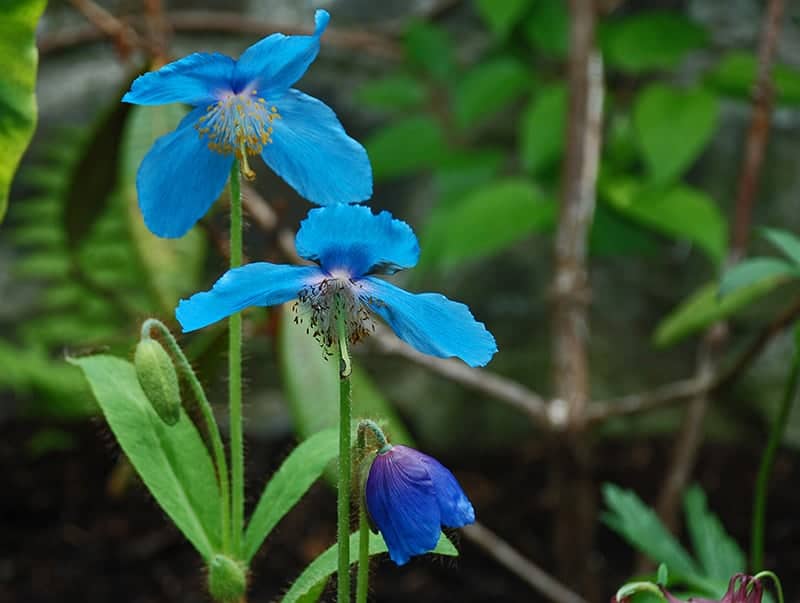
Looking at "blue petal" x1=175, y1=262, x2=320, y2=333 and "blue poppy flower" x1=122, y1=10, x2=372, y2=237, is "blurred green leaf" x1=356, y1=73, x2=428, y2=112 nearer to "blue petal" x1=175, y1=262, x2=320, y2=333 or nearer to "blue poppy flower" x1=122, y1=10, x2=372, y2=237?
"blue poppy flower" x1=122, y1=10, x2=372, y2=237

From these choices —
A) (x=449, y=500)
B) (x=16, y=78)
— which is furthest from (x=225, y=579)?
(x=16, y=78)

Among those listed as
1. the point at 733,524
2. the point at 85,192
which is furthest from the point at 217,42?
the point at 733,524

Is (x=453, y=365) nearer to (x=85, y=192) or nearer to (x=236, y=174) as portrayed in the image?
(x=85, y=192)

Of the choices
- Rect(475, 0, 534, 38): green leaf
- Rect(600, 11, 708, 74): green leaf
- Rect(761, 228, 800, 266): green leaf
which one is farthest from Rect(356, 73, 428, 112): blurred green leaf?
Rect(761, 228, 800, 266): green leaf

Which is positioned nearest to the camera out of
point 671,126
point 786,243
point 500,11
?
point 786,243

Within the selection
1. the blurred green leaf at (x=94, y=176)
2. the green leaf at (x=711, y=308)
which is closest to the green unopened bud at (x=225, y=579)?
the green leaf at (x=711, y=308)

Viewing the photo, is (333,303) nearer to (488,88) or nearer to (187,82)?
(187,82)
